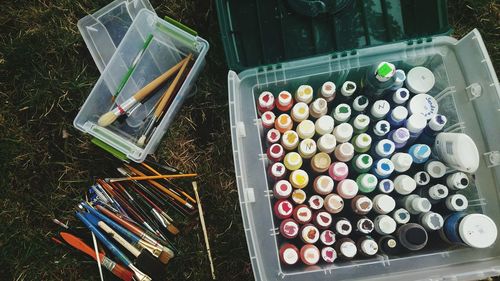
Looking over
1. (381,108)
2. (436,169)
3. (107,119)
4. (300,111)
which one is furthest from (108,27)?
(436,169)

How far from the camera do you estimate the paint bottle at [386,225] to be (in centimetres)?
117

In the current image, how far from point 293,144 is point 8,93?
1.10 metres

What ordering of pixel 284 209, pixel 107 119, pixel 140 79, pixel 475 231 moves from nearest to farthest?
pixel 475 231 < pixel 284 209 < pixel 107 119 < pixel 140 79

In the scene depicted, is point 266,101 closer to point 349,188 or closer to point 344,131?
point 344,131

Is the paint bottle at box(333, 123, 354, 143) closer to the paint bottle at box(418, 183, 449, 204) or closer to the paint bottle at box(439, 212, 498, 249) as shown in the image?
the paint bottle at box(418, 183, 449, 204)

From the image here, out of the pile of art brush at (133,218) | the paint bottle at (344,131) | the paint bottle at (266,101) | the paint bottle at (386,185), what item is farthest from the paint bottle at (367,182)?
the pile of art brush at (133,218)

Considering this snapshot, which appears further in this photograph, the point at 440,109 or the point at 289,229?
the point at 440,109

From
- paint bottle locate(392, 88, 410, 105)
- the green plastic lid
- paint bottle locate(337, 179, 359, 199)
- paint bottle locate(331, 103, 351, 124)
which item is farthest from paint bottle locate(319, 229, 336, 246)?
the green plastic lid

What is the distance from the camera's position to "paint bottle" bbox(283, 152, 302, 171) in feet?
4.01

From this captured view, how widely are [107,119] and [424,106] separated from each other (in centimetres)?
98

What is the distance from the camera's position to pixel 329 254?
3.90ft

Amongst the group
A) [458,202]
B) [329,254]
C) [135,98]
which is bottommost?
[329,254]

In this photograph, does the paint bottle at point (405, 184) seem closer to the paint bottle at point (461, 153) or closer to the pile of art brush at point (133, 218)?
the paint bottle at point (461, 153)

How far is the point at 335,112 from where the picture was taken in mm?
1243
